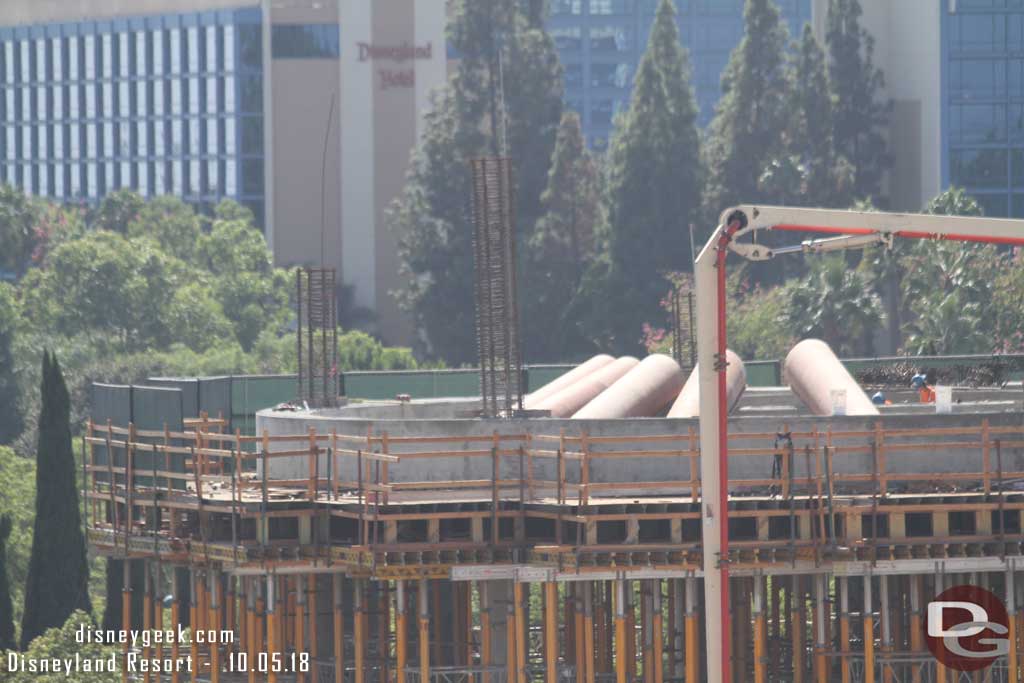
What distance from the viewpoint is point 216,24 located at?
444 ft

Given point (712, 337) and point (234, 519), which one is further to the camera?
point (234, 519)

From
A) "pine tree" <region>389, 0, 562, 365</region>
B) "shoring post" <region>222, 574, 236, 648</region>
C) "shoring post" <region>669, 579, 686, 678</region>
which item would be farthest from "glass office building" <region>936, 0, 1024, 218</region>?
"shoring post" <region>222, 574, 236, 648</region>

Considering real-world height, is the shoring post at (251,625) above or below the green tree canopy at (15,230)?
below

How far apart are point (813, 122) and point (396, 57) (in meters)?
34.2

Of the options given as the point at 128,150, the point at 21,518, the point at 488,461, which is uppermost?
the point at 128,150

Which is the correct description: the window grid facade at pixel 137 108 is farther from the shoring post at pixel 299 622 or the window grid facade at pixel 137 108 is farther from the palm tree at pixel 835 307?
the shoring post at pixel 299 622

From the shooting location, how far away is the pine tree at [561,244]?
9350 centimetres

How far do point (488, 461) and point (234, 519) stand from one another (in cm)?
379

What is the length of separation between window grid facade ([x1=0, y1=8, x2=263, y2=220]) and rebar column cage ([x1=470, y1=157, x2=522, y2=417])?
99344mm

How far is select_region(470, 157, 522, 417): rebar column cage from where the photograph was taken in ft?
116

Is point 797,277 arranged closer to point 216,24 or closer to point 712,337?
point 216,24

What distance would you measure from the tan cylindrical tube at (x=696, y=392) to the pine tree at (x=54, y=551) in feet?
57.7

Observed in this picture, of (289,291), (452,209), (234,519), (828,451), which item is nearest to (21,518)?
(234,519)

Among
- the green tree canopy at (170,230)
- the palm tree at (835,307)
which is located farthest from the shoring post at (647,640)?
the green tree canopy at (170,230)
